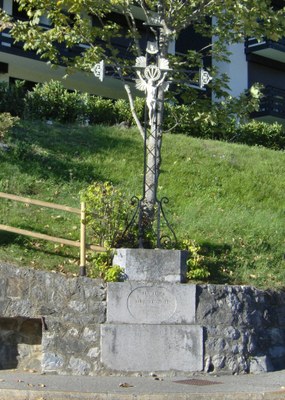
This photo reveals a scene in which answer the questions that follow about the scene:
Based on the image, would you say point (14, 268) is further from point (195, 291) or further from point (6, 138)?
point (6, 138)

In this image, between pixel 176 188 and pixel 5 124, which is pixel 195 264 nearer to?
pixel 176 188

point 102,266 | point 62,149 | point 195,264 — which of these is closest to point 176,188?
point 62,149

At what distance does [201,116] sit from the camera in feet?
40.1

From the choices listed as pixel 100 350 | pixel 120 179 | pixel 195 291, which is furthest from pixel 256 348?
pixel 120 179

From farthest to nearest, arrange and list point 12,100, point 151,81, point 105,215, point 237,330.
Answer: point 12,100 < point 151,81 < point 105,215 < point 237,330

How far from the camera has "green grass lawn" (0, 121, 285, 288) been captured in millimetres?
11031

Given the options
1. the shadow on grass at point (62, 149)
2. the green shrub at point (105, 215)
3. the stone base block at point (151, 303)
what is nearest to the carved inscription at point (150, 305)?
the stone base block at point (151, 303)

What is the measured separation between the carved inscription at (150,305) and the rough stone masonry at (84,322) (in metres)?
0.01

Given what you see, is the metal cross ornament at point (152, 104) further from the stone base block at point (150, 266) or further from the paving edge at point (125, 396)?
the paving edge at point (125, 396)

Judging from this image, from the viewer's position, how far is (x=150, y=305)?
31.9 ft

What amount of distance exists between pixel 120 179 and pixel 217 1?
4016mm

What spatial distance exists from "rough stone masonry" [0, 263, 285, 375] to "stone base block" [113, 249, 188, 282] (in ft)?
0.51

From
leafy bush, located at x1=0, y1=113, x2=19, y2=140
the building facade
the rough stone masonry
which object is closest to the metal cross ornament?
the rough stone masonry

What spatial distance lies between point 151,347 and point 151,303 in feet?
1.84
